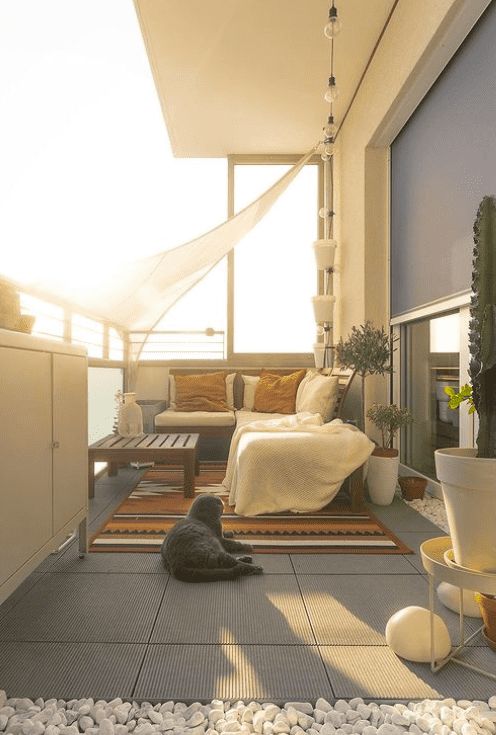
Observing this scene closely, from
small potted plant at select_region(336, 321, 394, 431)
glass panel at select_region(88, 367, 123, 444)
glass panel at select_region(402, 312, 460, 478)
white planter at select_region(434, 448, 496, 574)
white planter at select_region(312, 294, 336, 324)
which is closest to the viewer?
white planter at select_region(434, 448, 496, 574)

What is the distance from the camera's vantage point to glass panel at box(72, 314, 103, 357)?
12.8 feet

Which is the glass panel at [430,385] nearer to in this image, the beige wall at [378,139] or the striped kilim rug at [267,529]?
the beige wall at [378,139]

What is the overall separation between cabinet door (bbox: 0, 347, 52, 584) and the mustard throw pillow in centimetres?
284

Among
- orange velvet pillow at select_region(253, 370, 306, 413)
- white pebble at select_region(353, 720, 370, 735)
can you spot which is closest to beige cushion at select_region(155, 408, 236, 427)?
orange velvet pillow at select_region(253, 370, 306, 413)

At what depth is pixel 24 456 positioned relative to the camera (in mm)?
1545

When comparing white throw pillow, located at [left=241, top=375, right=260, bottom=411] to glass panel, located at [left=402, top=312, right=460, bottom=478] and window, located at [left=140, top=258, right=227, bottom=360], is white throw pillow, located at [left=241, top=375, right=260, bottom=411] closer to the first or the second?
window, located at [left=140, top=258, right=227, bottom=360]

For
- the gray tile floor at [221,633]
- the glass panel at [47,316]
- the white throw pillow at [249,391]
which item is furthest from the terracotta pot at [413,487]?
the glass panel at [47,316]

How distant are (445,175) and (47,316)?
2508 millimetres

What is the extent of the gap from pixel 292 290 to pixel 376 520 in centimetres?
311

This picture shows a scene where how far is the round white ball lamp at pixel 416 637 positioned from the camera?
138cm

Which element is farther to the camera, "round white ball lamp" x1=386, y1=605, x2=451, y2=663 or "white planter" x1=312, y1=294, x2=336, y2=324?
"white planter" x1=312, y1=294, x2=336, y2=324

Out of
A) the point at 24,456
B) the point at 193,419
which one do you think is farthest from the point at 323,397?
the point at 24,456

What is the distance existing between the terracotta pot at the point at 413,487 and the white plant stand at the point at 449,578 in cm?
155

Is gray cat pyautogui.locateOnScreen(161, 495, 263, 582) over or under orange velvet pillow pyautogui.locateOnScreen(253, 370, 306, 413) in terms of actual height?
under
